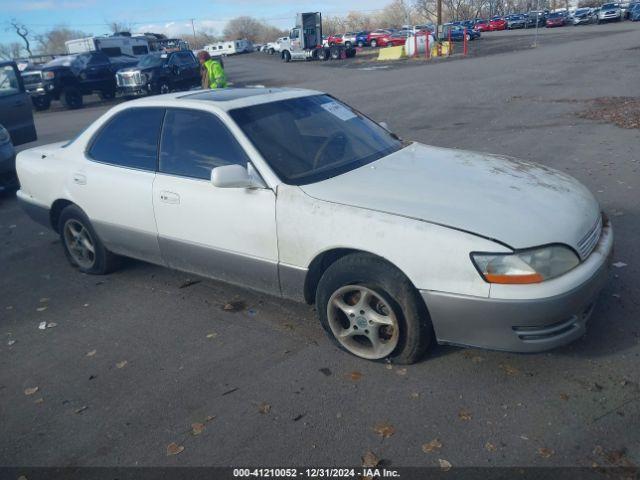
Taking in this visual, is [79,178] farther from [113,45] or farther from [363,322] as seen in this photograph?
[113,45]

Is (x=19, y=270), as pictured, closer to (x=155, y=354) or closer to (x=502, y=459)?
(x=155, y=354)

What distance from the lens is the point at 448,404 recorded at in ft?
9.95

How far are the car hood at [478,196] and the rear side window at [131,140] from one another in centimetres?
159

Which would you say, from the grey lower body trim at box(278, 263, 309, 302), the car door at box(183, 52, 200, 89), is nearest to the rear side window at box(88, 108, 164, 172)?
the grey lower body trim at box(278, 263, 309, 302)

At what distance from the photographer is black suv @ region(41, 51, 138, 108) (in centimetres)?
2197

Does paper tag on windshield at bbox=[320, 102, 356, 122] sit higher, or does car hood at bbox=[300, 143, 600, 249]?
paper tag on windshield at bbox=[320, 102, 356, 122]

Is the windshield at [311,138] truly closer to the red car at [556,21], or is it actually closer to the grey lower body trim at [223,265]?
the grey lower body trim at [223,265]

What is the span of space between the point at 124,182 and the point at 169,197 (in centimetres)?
57

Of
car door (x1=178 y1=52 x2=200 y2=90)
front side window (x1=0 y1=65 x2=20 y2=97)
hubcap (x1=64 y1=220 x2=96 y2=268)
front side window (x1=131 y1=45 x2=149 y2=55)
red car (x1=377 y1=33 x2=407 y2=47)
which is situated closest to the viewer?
hubcap (x1=64 y1=220 x2=96 y2=268)

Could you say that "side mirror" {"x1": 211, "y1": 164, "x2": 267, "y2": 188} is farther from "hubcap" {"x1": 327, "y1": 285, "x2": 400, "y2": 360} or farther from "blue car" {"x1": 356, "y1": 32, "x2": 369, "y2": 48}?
"blue car" {"x1": 356, "y1": 32, "x2": 369, "y2": 48}

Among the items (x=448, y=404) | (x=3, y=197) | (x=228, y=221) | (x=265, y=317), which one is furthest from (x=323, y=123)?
→ (x=3, y=197)

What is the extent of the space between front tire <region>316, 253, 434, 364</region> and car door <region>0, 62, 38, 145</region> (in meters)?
10.4

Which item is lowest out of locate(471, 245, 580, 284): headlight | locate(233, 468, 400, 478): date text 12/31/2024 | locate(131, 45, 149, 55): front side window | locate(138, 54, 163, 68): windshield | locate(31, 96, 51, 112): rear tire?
locate(233, 468, 400, 478): date text 12/31/2024

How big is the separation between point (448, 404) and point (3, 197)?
320 inches
